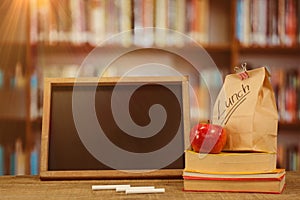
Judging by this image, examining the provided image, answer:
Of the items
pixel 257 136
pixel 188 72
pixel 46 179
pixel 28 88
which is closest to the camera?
pixel 257 136

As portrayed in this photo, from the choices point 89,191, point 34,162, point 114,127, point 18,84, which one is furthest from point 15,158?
point 89,191

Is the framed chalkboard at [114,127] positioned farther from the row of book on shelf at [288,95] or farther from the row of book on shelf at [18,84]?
the row of book on shelf at [288,95]

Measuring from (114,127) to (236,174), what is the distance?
0.36 m

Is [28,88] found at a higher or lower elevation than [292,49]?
lower

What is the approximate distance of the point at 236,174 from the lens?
1.14 metres

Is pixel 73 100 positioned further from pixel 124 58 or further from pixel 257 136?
pixel 124 58

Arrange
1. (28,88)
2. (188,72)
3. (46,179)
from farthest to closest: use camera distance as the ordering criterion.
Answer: (188,72)
(28,88)
(46,179)

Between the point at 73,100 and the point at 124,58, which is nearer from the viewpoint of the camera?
the point at 73,100

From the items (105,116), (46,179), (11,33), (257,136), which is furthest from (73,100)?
(11,33)

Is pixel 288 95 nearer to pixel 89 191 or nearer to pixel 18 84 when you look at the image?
pixel 18 84

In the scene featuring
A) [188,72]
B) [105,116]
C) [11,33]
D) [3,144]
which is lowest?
[3,144]

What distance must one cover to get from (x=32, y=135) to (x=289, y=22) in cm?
169

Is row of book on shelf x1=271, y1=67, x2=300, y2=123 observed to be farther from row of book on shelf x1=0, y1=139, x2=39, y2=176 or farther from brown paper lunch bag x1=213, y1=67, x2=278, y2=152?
brown paper lunch bag x1=213, y1=67, x2=278, y2=152

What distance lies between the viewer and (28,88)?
304 centimetres
